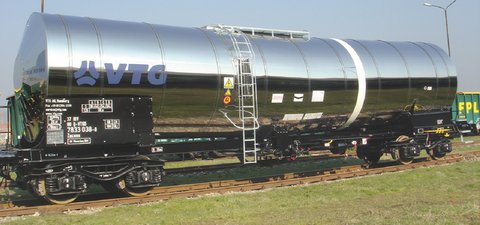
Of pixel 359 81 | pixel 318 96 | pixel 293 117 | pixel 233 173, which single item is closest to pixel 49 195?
pixel 293 117

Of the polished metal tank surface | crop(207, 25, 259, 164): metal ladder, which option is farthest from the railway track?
the polished metal tank surface

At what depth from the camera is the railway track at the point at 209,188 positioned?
10398 millimetres

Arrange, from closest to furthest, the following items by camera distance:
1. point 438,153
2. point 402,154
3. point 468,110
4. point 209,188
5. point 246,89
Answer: point 246,89 < point 209,188 < point 402,154 < point 438,153 < point 468,110

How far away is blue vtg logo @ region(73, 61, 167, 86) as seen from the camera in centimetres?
1054

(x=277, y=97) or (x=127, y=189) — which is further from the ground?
(x=277, y=97)

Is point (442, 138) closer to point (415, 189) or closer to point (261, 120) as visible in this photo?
point (415, 189)

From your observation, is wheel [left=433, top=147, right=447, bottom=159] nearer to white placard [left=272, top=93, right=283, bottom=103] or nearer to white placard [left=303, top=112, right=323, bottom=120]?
white placard [left=303, top=112, right=323, bottom=120]

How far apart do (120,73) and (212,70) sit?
7.66 ft

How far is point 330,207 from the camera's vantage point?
33.5ft

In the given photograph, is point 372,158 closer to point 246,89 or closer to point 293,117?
point 293,117

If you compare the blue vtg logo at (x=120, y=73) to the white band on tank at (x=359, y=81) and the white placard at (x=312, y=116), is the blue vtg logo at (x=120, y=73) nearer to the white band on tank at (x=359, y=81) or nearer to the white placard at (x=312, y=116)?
the white placard at (x=312, y=116)

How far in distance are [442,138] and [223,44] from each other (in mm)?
9834

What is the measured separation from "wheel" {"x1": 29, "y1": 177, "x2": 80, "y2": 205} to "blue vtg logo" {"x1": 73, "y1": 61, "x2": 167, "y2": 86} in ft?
7.71

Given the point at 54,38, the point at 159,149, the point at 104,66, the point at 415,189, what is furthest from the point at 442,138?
the point at 54,38
